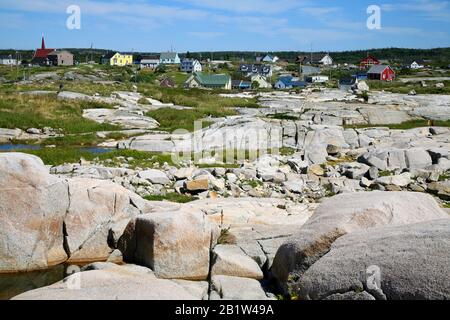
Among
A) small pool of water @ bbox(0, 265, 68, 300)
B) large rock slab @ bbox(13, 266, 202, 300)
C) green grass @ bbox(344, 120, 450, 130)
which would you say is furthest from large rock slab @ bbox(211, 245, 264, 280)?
green grass @ bbox(344, 120, 450, 130)

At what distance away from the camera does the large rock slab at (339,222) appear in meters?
12.9

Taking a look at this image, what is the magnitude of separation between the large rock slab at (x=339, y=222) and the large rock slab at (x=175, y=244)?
2.61m

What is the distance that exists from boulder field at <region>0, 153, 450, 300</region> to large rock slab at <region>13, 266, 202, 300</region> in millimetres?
33

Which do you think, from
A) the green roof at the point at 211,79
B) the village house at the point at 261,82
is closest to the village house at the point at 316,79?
the village house at the point at 261,82

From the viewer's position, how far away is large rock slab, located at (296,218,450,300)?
31.9ft

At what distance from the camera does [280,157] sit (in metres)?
39.1

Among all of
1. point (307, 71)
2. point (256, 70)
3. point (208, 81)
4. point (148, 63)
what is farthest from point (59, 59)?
point (307, 71)

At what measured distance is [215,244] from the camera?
16953 millimetres

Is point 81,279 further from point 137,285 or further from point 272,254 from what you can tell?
point 272,254

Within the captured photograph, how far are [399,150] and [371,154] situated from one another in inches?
79.3

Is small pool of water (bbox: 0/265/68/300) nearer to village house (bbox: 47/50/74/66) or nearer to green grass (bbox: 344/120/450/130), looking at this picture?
green grass (bbox: 344/120/450/130)

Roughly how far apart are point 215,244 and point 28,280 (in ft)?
20.7

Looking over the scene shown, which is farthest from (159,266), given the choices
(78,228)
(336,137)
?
(336,137)

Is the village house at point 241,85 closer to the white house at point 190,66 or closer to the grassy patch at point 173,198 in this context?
the white house at point 190,66
